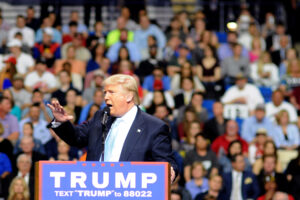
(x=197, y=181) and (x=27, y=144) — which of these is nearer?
(x=197, y=181)

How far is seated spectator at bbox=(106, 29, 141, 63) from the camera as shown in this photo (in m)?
16.4

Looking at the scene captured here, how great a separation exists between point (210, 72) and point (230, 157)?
3.86 m

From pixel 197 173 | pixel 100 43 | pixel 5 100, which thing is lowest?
pixel 197 173

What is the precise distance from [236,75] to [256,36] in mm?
2596

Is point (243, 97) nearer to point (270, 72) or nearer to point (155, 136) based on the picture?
point (270, 72)

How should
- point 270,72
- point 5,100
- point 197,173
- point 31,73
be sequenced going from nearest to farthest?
point 197,173 < point 5,100 < point 31,73 < point 270,72

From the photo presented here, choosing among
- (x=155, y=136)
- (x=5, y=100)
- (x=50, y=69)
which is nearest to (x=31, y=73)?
(x=50, y=69)

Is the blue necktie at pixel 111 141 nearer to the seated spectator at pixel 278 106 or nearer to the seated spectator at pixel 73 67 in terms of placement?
the seated spectator at pixel 278 106

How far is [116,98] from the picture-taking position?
554cm

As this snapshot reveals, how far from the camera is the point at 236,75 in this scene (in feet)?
52.4

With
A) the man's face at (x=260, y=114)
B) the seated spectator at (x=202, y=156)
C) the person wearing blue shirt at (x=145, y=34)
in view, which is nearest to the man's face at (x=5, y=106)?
the seated spectator at (x=202, y=156)

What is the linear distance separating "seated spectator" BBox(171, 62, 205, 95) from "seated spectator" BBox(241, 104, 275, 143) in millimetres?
1619

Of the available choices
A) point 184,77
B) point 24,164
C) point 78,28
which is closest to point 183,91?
point 184,77

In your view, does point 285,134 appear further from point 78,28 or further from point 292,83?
point 78,28
